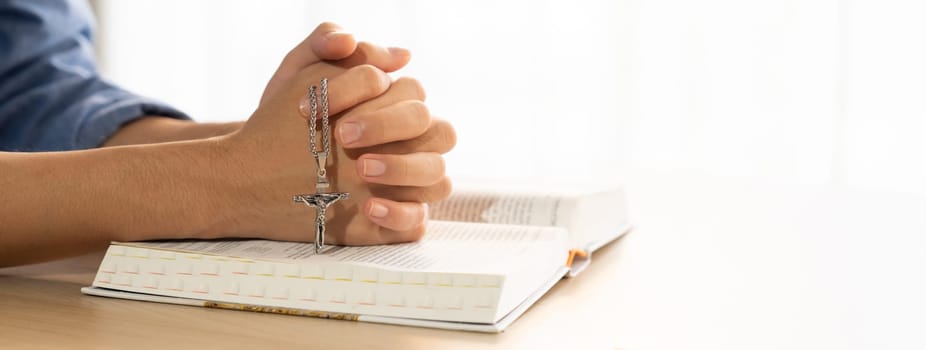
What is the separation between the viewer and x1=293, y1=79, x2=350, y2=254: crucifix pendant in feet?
2.06

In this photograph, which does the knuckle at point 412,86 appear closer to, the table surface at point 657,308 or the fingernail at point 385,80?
the fingernail at point 385,80

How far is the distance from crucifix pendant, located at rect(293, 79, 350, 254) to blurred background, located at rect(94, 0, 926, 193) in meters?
1.67

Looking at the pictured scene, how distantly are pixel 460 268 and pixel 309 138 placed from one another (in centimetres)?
17

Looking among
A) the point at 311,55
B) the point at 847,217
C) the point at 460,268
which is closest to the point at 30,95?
the point at 311,55

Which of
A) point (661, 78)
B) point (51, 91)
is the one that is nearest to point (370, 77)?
point (51, 91)

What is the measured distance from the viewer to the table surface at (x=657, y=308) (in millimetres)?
495

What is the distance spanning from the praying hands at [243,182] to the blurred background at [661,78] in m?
1.64

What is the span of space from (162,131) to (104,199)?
331mm

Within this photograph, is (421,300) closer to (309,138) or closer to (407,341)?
(407,341)

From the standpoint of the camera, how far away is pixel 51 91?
1095mm

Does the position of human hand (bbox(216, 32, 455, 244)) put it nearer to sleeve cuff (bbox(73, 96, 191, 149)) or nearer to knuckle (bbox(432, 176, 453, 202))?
knuckle (bbox(432, 176, 453, 202))

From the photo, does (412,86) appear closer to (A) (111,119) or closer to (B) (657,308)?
(B) (657,308)

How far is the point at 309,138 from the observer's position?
66 centimetres

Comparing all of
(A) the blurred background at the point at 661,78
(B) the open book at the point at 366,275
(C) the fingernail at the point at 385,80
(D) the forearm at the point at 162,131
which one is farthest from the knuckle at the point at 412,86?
(A) the blurred background at the point at 661,78
